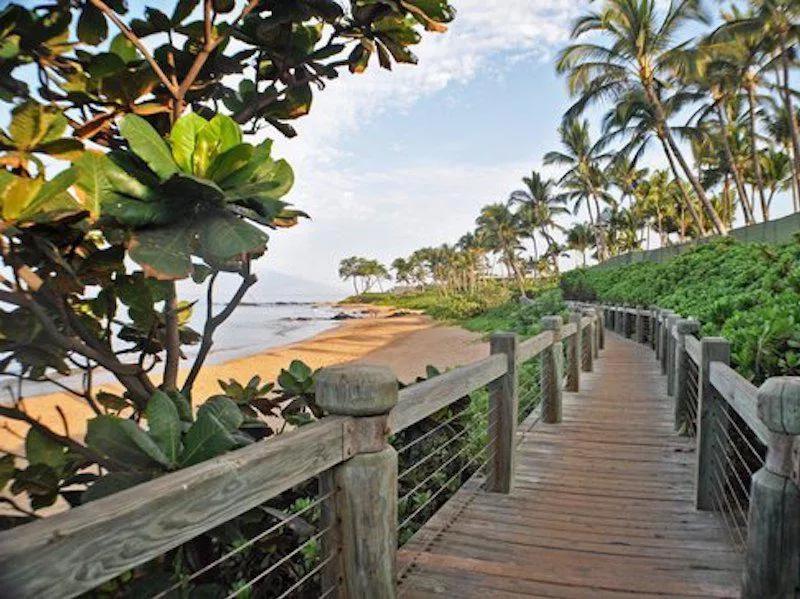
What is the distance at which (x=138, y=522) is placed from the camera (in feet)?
3.70

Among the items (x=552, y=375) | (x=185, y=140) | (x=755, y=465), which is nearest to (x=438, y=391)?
(x=185, y=140)

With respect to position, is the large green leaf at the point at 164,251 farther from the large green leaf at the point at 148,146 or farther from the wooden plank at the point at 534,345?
the wooden plank at the point at 534,345

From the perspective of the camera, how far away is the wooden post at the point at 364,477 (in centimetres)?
193

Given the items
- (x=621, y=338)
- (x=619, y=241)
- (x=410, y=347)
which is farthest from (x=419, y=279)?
(x=621, y=338)

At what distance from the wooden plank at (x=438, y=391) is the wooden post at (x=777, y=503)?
1234 millimetres

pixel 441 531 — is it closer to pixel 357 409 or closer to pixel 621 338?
pixel 357 409

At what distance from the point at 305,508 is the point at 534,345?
134 inches

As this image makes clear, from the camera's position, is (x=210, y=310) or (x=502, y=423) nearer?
(x=210, y=310)

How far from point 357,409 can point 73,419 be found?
13.2 metres

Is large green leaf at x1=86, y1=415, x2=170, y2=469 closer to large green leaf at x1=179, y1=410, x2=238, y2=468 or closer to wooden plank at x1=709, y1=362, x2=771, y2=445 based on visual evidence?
large green leaf at x1=179, y1=410, x2=238, y2=468

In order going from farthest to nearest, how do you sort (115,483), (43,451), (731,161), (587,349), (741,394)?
(731,161) → (587,349) → (741,394) → (43,451) → (115,483)

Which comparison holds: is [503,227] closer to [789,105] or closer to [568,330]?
[789,105]

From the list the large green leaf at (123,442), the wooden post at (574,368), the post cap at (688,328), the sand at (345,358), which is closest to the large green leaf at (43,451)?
the large green leaf at (123,442)

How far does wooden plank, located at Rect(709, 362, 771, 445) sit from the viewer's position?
2252 mm
